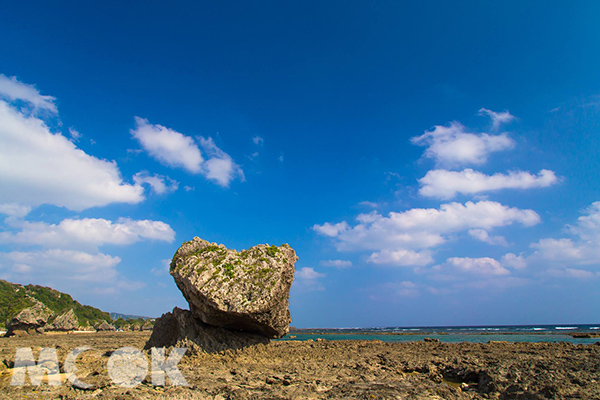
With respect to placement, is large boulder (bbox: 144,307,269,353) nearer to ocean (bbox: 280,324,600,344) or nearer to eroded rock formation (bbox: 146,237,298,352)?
eroded rock formation (bbox: 146,237,298,352)

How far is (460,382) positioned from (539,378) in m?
2.64

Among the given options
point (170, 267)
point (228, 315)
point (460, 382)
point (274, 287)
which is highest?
point (170, 267)

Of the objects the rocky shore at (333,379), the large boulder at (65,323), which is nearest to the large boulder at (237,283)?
the rocky shore at (333,379)

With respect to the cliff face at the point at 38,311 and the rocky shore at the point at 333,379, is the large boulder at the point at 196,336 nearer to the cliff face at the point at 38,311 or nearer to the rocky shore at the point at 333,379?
the rocky shore at the point at 333,379

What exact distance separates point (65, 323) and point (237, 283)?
52.7m

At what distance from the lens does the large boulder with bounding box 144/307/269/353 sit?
12828 mm

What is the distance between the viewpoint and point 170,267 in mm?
13469

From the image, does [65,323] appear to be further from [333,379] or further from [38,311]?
[333,379]

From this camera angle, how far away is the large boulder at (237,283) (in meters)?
11.9

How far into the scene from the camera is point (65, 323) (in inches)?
1957

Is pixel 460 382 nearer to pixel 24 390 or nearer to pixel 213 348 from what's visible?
pixel 213 348

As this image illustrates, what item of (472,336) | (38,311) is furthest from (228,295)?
(472,336)

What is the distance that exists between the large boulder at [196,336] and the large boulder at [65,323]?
45873mm

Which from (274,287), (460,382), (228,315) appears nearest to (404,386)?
(460,382)
